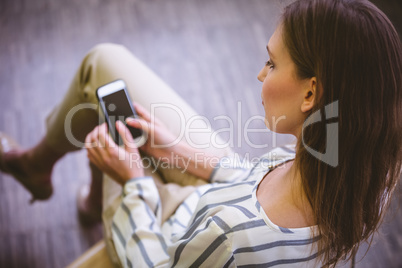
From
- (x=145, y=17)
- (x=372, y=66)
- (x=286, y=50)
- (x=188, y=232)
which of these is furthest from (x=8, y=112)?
(x=372, y=66)

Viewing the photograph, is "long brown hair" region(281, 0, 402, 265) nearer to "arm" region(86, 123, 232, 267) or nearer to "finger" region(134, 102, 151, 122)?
"arm" region(86, 123, 232, 267)

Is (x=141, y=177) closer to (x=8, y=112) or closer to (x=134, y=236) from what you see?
(x=134, y=236)

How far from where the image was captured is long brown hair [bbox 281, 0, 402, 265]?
47cm

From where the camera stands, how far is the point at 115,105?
84cm

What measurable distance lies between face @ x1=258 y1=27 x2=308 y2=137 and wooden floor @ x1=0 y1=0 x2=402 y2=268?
30.9 inches

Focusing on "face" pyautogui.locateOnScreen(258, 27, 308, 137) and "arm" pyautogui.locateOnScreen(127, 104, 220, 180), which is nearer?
"face" pyautogui.locateOnScreen(258, 27, 308, 137)

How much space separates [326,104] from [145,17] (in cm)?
130

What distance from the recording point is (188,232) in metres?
0.61

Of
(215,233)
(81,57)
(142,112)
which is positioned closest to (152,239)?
(215,233)

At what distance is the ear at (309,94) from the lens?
52 centimetres

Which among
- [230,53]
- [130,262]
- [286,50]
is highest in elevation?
[286,50]

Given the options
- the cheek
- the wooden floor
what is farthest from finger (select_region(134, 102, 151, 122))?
the wooden floor

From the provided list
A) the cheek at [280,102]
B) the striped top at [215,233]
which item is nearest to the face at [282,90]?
the cheek at [280,102]

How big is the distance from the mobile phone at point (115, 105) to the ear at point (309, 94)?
43 cm
